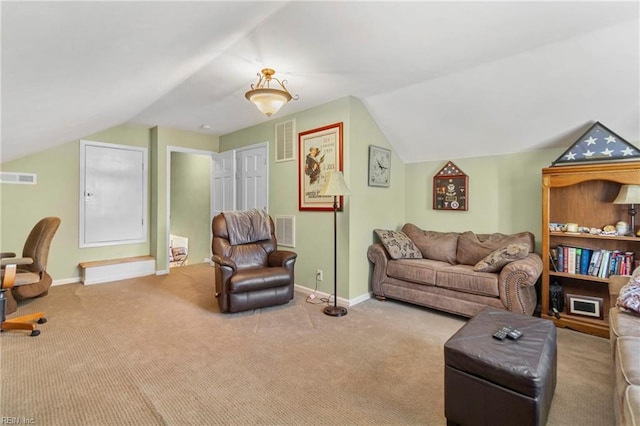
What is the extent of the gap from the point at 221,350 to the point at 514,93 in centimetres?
348

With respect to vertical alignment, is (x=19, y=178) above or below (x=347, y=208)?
above

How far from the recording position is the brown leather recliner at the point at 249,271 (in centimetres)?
324

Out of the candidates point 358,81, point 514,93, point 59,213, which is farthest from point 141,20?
point 59,213

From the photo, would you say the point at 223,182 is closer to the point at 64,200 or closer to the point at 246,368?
the point at 64,200

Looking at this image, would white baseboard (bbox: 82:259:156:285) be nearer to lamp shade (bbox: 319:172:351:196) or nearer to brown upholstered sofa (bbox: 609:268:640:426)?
lamp shade (bbox: 319:172:351:196)

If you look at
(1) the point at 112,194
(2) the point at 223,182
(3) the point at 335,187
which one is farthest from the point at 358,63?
(1) the point at 112,194

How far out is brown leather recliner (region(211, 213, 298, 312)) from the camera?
10.6ft

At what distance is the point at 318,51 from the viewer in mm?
2582

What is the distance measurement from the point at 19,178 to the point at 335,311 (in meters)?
4.50

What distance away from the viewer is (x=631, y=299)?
196 centimetres

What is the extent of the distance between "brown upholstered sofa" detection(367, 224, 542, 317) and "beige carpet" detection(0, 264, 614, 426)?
212 mm

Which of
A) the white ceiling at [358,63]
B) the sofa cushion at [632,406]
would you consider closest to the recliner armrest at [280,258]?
the white ceiling at [358,63]

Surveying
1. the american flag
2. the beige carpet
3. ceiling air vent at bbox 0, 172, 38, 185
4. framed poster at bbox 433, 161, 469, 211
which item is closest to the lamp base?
the beige carpet

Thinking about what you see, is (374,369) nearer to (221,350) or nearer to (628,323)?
(221,350)
